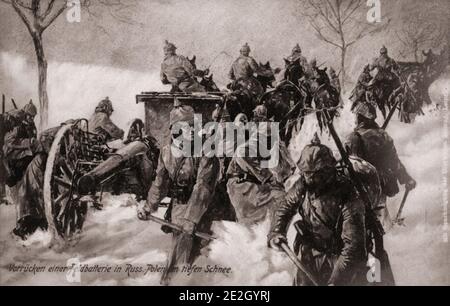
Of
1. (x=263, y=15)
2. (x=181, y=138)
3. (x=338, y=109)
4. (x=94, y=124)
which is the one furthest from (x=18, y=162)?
(x=338, y=109)

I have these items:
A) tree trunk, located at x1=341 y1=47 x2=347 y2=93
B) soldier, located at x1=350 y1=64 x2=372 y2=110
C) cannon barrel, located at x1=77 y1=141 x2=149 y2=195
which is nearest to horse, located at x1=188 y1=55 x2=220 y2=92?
cannon barrel, located at x1=77 y1=141 x2=149 y2=195

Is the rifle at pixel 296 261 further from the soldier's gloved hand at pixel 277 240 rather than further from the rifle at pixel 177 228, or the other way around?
the rifle at pixel 177 228

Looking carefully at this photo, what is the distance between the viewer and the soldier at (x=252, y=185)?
23.6 feet

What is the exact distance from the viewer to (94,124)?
24.1ft

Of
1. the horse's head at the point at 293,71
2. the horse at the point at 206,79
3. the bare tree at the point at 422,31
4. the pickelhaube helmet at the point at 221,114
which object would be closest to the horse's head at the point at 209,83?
the horse at the point at 206,79

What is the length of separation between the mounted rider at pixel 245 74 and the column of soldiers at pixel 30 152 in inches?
59.2

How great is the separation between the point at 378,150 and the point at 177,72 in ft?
8.47

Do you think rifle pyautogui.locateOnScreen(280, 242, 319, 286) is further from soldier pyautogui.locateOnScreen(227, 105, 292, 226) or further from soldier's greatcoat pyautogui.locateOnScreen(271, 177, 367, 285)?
soldier pyautogui.locateOnScreen(227, 105, 292, 226)

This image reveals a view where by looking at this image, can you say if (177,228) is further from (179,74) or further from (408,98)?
(408,98)

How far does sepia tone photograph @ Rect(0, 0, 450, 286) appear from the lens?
720cm

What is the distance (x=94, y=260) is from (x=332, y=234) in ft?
9.23

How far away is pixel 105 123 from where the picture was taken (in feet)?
24.0

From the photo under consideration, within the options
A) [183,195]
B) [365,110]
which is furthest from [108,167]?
[365,110]
